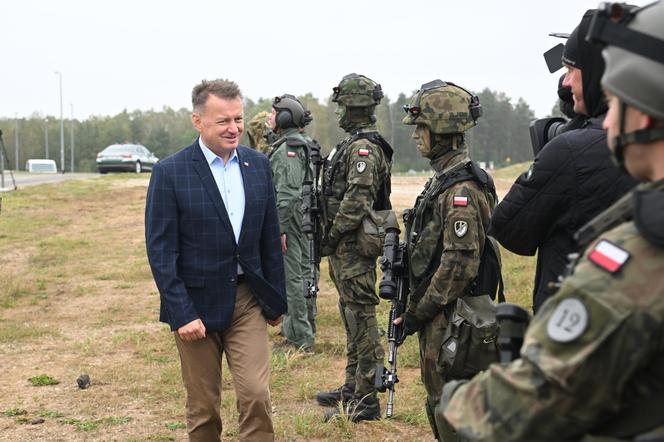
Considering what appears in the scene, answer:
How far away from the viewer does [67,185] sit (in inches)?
1143

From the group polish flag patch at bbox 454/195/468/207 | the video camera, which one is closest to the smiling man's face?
polish flag patch at bbox 454/195/468/207

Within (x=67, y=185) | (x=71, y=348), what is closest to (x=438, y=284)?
(x=71, y=348)

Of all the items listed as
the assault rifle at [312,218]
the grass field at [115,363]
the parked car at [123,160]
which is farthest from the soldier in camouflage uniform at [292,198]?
the parked car at [123,160]

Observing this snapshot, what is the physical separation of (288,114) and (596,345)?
641cm

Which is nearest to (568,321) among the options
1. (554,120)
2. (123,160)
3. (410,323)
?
(554,120)

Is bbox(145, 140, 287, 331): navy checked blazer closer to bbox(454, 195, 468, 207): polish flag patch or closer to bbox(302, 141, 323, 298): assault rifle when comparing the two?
bbox(454, 195, 468, 207): polish flag patch

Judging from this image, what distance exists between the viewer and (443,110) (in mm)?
4223

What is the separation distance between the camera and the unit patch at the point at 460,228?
3.92m

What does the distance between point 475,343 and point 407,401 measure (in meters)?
2.38

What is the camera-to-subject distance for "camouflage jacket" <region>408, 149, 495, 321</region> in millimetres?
3928

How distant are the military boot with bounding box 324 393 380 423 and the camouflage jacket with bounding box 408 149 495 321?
1.67m

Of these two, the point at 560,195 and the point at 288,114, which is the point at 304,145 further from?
the point at 560,195

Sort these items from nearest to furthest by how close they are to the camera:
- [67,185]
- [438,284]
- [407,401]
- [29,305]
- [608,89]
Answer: [608,89] → [438,284] → [407,401] → [29,305] → [67,185]

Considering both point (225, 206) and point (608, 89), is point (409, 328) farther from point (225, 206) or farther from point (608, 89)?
point (608, 89)
